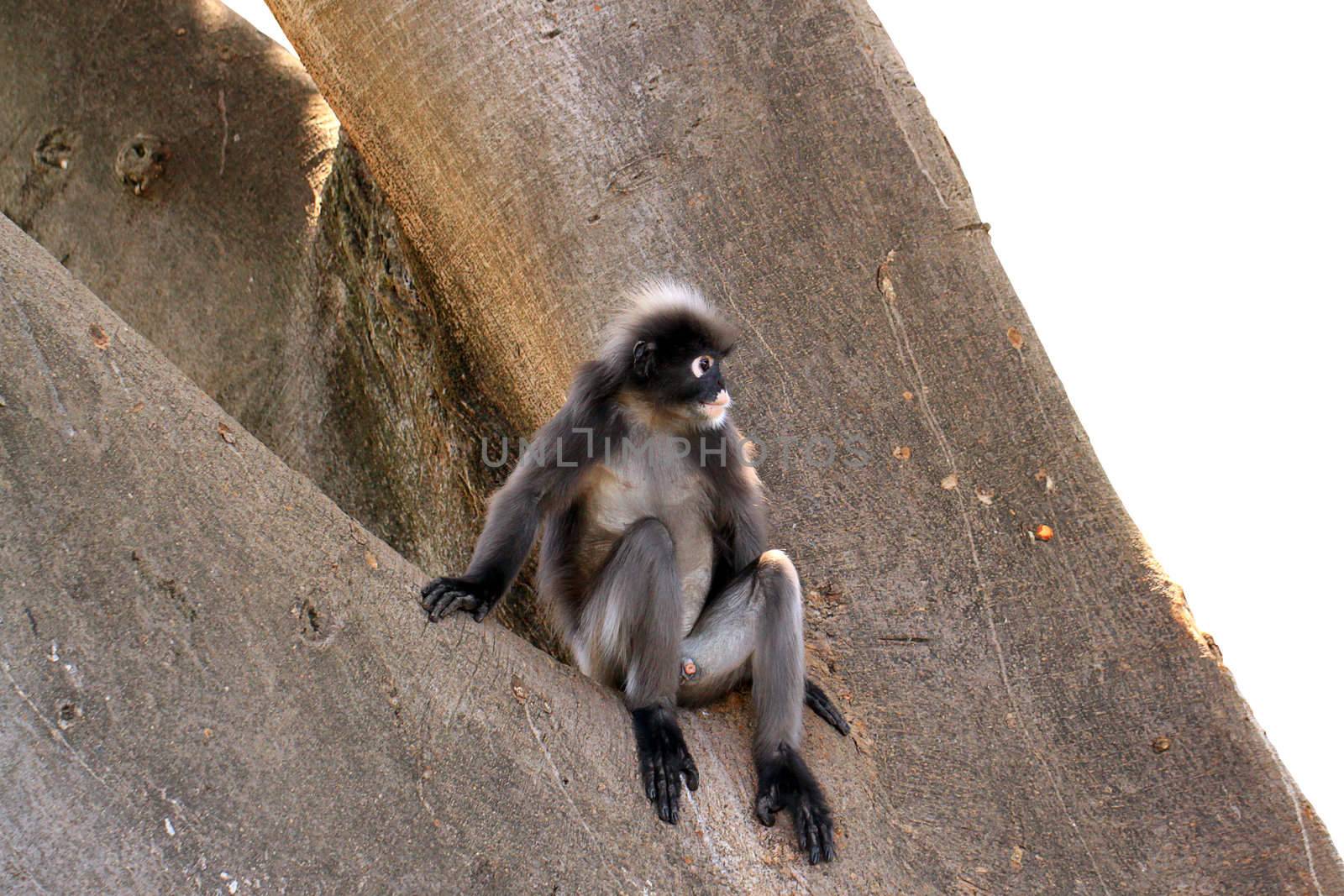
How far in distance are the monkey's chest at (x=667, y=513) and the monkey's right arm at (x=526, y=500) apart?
14 cm

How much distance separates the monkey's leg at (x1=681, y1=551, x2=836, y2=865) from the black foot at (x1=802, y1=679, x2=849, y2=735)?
10 cm

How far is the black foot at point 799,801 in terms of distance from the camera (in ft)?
9.15

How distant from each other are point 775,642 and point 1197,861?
1.08 metres

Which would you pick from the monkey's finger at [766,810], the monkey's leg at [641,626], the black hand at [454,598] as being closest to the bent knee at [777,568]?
the monkey's leg at [641,626]

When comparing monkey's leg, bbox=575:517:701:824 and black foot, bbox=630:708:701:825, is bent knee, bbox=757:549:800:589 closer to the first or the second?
monkey's leg, bbox=575:517:701:824

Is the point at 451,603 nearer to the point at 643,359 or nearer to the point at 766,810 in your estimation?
the point at 766,810

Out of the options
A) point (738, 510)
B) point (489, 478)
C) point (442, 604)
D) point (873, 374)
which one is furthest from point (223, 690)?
point (489, 478)

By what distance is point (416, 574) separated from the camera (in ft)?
8.73

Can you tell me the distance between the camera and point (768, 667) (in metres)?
3.10

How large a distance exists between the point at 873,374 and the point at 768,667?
83cm

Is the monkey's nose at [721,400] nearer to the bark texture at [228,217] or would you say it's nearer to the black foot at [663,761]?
the black foot at [663,761]

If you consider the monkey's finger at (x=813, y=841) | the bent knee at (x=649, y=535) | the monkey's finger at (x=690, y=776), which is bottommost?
the monkey's finger at (x=813, y=841)

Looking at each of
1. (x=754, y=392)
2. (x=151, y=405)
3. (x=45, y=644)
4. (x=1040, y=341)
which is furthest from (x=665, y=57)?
(x=45, y=644)

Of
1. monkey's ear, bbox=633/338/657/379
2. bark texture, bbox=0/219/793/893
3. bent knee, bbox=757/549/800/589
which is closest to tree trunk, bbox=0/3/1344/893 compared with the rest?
bark texture, bbox=0/219/793/893
